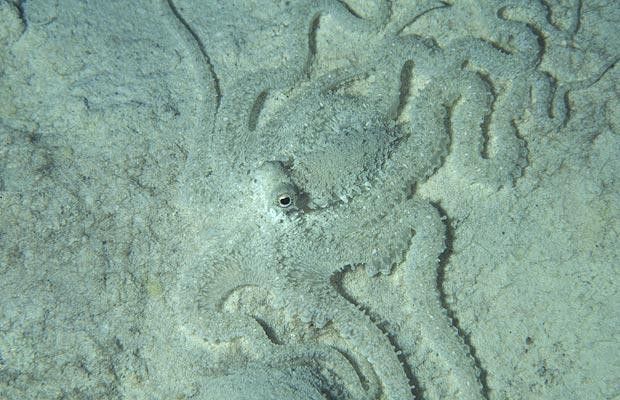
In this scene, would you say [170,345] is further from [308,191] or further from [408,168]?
[408,168]

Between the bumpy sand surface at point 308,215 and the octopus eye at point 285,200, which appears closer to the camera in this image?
the octopus eye at point 285,200

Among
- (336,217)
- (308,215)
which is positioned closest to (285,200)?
(308,215)

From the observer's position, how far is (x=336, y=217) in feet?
10.9

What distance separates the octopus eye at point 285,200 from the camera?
3.00 meters

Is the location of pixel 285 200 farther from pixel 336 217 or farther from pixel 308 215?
pixel 336 217

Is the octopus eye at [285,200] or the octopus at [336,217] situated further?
the octopus at [336,217]

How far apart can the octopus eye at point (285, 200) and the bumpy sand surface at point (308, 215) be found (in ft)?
0.06

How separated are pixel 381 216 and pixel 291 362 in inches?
53.8

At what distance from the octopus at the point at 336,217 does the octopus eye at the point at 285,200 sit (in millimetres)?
17

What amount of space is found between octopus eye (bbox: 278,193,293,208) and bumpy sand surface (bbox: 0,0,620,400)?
0.02 metres

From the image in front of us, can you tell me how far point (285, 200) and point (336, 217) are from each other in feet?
1.71

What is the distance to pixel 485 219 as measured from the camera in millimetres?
3682

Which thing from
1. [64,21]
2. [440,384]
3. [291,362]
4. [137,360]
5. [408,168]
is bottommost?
[440,384]

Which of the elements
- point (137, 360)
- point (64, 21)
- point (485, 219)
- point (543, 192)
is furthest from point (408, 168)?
point (64, 21)
